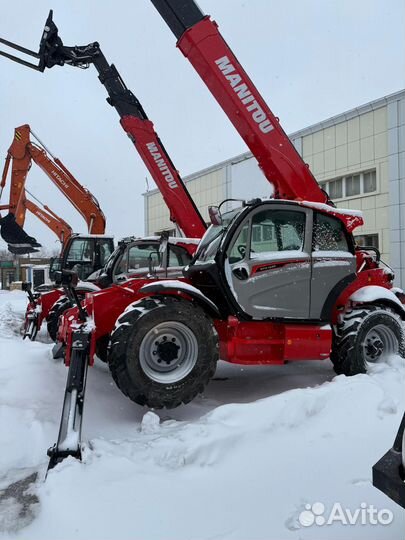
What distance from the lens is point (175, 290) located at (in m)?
4.71

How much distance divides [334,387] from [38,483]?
9.00ft

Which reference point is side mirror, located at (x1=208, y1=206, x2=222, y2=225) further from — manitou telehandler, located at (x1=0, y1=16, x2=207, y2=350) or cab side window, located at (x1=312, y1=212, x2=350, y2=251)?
manitou telehandler, located at (x1=0, y1=16, x2=207, y2=350)

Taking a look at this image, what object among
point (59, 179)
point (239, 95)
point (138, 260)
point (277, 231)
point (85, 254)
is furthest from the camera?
point (59, 179)

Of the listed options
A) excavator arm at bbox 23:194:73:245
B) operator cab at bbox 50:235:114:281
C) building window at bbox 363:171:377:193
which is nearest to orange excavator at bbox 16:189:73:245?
excavator arm at bbox 23:194:73:245

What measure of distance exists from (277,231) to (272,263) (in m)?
0.44

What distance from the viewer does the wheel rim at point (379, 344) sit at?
17.8 feet

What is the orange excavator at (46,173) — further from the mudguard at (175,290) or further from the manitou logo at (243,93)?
the mudguard at (175,290)

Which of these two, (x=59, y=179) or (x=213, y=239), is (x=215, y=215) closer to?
(x=213, y=239)

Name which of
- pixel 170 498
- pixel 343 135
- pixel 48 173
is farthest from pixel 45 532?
pixel 343 135

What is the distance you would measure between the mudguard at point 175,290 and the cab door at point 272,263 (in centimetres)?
34

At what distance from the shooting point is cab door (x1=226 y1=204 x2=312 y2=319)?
4.95 metres

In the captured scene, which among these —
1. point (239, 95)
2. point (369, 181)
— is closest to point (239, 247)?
point (239, 95)

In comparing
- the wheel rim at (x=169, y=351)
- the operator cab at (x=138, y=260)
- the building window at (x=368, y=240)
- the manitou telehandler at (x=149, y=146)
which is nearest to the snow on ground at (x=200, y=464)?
the wheel rim at (x=169, y=351)

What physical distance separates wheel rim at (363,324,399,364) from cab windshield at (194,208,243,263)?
2107 mm
